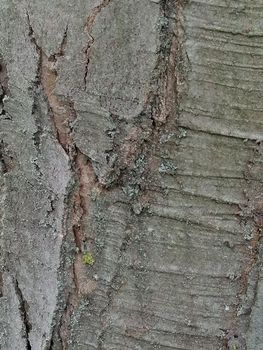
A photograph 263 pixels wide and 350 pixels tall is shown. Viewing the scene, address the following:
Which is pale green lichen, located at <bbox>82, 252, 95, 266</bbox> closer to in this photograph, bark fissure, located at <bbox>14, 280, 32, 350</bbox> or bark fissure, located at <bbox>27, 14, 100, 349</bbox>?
bark fissure, located at <bbox>27, 14, 100, 349</bbox>

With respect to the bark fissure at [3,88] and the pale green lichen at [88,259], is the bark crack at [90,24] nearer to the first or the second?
the bark fissure at [3,88]

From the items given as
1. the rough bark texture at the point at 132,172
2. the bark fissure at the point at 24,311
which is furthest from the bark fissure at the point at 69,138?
the bark fissure at the point at 24,311

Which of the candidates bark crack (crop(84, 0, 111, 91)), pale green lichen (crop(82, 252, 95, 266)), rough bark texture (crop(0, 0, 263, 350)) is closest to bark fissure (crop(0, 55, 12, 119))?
rough bark texture (crop(0, 0, 263, 350))

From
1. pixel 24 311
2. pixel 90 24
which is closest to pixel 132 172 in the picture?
pixel 90 24

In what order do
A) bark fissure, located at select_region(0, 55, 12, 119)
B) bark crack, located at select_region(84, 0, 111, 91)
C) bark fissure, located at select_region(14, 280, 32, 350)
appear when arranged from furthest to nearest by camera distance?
bark fissure, located at select_region(14, 280, 32, 350) → bark fissure, located at select_region(0, 55, 12, 119) → bark crack, located at select_region(84, 0, 111, 91)

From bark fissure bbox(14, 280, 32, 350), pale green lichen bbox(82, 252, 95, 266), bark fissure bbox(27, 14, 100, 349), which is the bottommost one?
bark fissure bbox(14, 280, 32, 350)

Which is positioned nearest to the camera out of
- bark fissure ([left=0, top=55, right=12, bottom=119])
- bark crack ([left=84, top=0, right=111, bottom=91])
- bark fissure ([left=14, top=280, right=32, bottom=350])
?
bark crack ([left=84, top=0, right=111, bottom=91])

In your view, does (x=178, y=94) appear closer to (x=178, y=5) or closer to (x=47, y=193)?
(x=178, y=5)

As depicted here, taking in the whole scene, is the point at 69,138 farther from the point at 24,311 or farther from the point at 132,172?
the point at 24,311
